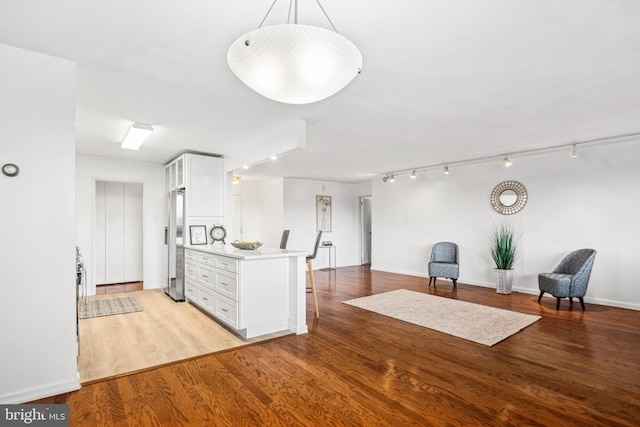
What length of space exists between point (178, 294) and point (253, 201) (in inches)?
175

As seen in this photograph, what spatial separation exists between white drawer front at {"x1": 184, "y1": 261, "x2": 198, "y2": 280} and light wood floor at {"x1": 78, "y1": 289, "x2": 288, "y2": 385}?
18.2 inches

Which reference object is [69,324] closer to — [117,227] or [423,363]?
[423,363]

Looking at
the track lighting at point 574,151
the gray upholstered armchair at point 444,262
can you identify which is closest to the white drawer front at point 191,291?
the gray upholstered armchair at point 444,262

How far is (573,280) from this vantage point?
4.56m

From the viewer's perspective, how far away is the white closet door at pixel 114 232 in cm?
668

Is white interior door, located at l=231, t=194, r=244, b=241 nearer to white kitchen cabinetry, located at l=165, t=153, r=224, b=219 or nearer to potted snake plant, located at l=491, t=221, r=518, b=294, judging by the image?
white kitchen cabinetry, located at l=165, t=153, r=224, b=219

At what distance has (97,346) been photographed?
3.23 m

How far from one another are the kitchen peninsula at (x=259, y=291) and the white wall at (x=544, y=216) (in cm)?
435

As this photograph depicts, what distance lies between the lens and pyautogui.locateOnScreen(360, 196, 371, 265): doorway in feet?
32.0

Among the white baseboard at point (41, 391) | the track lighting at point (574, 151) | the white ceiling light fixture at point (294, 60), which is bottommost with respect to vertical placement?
the white baseboard at point (41, 391)

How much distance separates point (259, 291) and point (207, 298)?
1.10 metres

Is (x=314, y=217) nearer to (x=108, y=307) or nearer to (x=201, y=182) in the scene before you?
(x=201, y=182)

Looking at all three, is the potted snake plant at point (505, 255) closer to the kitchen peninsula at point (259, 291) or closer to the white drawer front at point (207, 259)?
the kitchen peninsula at point (259, 291)

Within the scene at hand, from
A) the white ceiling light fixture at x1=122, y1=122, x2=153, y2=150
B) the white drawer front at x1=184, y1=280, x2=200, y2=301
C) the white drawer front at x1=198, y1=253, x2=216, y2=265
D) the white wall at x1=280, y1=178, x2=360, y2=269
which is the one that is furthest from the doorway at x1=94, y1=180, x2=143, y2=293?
the white wall at x1=280, y1=178, x2=360, y2=269
